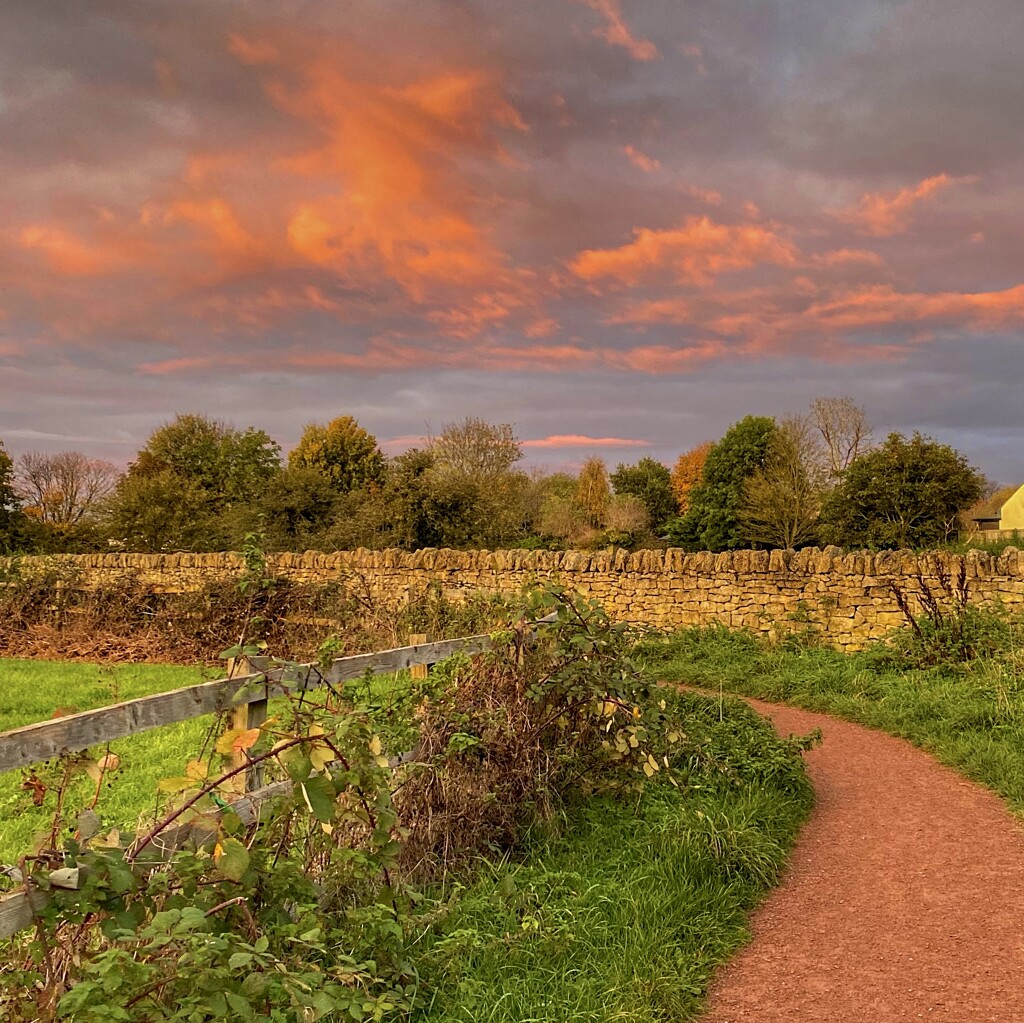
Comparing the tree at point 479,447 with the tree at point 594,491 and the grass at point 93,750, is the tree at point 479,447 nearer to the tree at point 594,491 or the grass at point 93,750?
the tree at point 594,491

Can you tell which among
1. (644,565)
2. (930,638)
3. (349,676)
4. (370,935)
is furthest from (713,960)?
(644,565)

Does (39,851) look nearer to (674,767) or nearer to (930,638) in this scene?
(674,767)

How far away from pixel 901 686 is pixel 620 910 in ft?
22.4

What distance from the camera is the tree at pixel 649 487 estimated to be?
5775 centimetres

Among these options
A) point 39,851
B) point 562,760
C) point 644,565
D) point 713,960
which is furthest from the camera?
point 644,565

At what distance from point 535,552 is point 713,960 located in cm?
1244

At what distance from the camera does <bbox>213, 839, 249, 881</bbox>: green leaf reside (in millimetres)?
2734

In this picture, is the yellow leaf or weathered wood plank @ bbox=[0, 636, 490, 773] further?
the yellow leaf

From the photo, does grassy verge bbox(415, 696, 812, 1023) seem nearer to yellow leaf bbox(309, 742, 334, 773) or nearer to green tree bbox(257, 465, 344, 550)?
yellow leaf bbox(309, 742, 334, 773)

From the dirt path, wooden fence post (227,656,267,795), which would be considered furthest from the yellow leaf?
the dirt path

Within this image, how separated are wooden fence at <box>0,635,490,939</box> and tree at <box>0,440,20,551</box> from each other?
3014 cm

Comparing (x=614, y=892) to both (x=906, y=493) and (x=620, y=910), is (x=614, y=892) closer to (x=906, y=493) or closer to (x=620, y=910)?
(x=620, y=910)

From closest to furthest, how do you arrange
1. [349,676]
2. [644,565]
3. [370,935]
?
[370,935]
[349,676]
[644,565]

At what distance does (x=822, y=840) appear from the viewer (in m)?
5.61
